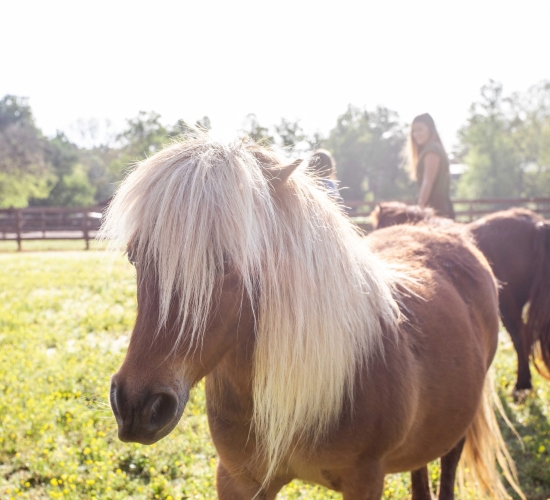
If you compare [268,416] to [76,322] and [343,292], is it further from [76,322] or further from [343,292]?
[76,322]

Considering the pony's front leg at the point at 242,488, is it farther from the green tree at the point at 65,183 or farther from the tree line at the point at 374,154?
the green tree at the point at 65,183

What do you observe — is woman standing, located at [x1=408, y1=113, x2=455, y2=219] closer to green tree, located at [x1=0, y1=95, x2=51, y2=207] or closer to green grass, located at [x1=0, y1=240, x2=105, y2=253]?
green grass, located at [x1=0, y1=240, x2=105, y2=253]

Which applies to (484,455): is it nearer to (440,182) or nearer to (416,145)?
(440,182)

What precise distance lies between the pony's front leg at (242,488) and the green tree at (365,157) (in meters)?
43.7

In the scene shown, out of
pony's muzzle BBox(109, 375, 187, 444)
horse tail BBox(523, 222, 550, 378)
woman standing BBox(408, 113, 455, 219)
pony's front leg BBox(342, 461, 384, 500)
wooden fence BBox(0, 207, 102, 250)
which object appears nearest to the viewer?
pony's muzzle BBox(109, 375, 187, 444)

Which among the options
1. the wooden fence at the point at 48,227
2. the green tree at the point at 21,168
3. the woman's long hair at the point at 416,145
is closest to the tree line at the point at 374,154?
the green tree at the point at 21,168

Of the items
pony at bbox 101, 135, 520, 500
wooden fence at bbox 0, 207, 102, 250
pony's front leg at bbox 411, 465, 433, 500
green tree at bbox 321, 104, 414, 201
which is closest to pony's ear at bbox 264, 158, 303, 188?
pony at bbox 101, 135, 520, 500

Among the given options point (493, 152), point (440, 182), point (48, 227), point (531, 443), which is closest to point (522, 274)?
point (440, 182)

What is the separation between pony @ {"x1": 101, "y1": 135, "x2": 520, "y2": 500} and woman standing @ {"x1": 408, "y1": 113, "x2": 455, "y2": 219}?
2259 mm

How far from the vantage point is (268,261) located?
1466mm

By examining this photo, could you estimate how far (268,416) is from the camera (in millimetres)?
1608

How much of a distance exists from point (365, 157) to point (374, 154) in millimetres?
1020

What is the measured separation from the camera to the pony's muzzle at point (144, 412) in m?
1.27

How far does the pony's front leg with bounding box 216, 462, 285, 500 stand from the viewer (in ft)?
6.04
